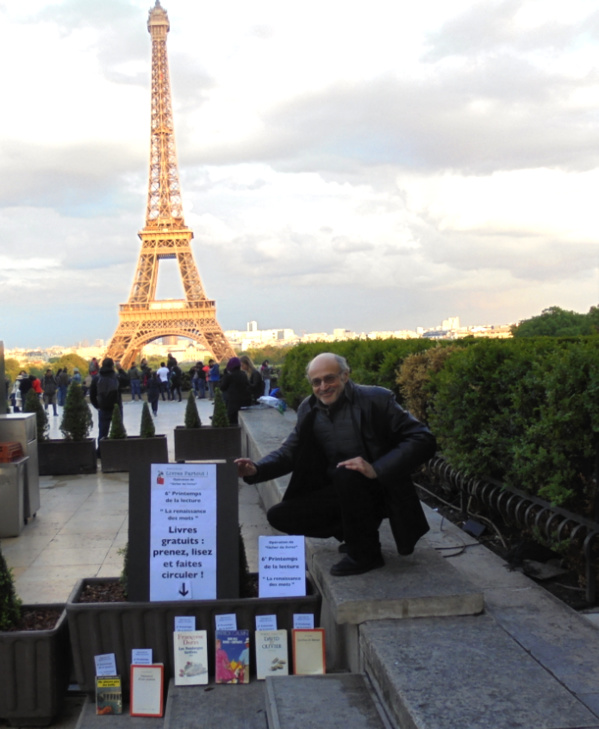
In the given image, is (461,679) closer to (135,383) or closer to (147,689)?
(147,689)

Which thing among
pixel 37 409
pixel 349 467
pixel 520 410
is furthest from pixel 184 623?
pixel 37 409

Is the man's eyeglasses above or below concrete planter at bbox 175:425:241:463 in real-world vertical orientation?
above

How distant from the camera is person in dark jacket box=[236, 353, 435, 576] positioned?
3297 millimetres

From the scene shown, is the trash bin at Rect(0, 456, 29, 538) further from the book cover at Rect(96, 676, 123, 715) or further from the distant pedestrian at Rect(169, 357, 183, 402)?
the distant pedestrian at Rect(169, 357, 183, 402)

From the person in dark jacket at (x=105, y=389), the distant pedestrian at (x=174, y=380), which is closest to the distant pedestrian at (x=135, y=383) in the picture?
the distant pedestrian at (x=174, y=380)

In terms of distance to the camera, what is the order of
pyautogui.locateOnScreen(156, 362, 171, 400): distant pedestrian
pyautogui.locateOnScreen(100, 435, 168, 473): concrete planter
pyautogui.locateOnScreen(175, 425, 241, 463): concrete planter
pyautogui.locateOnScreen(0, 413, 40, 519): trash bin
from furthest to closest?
pyautogui.locateOnScreen(156, 362, 171, 400): distant pedestrian, pyautogui.locateOnScreen(175, 425, 241, 463): concrete planter, pyautogui.locateOnScreen(100, 435, 168, 473): concrete planter, pyautogui.locateOnScreen(0, 413, 40, 519): trash bin

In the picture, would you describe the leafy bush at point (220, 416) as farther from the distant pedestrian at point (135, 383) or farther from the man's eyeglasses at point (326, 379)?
the distant pedestrian at point (135, 383)

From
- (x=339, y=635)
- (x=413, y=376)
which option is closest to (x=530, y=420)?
(x=339, y=635)

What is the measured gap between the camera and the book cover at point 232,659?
9.80 ft

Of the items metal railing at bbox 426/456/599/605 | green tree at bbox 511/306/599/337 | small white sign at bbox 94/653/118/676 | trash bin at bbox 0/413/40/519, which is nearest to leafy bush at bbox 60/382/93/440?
trash bin at bbox 0/413/40/519

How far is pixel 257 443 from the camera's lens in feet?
24.2

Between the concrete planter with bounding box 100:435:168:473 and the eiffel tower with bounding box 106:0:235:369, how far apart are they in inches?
1516

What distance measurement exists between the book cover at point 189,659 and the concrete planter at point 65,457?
268 inches

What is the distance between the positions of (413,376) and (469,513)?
1.78 metres
